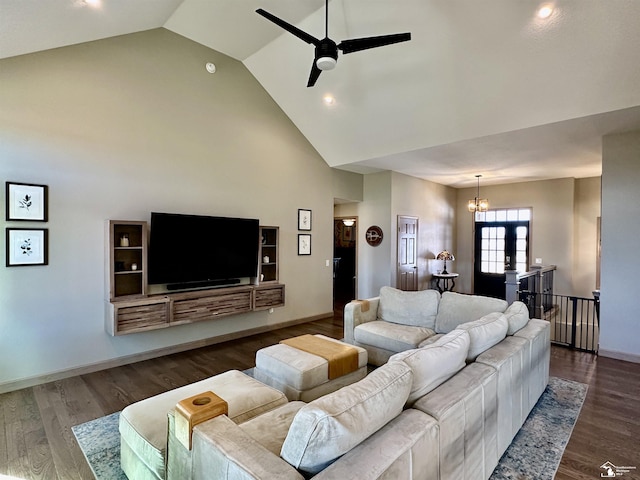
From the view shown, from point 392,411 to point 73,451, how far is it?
255 centimetres

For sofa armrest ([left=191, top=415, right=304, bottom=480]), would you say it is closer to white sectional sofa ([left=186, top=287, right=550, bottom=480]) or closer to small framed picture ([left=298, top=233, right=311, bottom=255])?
white sectional sofa ([left=186, top=287, right=550, bottom=480])

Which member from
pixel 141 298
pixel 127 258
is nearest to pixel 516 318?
pixel 141 298

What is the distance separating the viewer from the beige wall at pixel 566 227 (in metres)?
7.38

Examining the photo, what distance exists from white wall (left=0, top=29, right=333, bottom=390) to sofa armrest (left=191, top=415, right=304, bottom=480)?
3.27 meters

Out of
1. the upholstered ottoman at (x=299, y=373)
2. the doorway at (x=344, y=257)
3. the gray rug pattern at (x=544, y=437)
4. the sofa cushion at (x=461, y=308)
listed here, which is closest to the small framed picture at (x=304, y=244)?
the sofa cushion at (x=461, y=308)

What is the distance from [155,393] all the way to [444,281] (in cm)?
732

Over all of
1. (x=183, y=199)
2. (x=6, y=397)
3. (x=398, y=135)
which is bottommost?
(x=6, y=397)

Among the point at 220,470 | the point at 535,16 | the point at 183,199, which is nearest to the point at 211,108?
the point at 183,199

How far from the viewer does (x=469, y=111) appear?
14.4 ft

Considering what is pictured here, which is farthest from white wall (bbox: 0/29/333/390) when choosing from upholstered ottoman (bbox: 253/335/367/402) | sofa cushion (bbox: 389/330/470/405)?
sofa cushion (bbox: 389/330/470/405)

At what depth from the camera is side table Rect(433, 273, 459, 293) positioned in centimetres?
812

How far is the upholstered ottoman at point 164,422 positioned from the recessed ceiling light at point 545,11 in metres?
4.10

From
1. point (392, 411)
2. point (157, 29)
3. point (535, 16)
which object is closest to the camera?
point (392, 411)

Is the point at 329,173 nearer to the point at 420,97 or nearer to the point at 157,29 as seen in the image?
the point at 420,97
